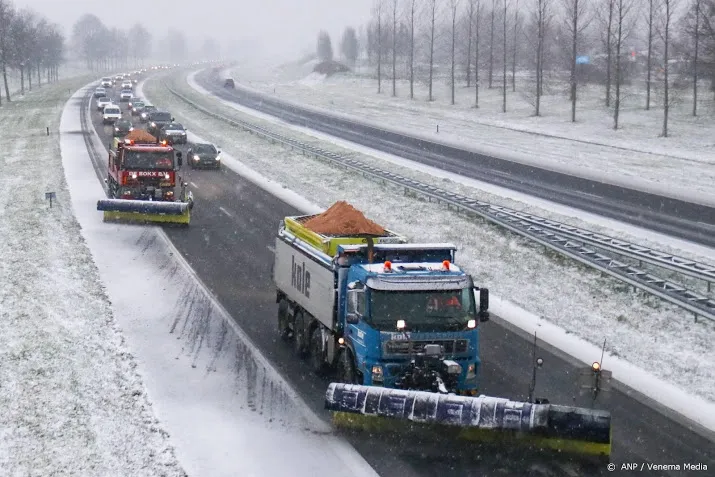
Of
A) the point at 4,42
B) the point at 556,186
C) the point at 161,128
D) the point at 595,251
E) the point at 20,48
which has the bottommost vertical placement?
the point at 595,251

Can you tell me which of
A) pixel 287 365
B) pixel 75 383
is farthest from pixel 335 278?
pixel 75 383

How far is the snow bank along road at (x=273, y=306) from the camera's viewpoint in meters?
14.3

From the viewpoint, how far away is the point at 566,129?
67062 mm

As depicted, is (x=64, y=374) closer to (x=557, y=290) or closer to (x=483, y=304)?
(x=483, y=304)

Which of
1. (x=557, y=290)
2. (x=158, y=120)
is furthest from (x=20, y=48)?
(x=557, y=290)

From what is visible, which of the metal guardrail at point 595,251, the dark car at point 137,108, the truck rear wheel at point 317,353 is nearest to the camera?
the truck rear wheel at point 317,353

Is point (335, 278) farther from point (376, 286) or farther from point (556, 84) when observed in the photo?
point (556, 84)

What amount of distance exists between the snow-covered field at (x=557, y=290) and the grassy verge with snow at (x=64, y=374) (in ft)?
32.4

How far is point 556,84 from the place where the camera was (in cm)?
9756

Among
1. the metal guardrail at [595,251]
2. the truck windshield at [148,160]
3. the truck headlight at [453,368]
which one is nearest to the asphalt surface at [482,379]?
the truck headlight at [453,368]

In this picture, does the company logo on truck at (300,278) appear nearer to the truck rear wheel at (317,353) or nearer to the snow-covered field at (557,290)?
the truck rear wheel at (317,353)

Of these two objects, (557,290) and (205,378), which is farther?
(557,290)

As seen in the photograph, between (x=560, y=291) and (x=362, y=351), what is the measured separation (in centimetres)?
1098

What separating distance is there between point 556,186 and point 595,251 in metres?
15.4
